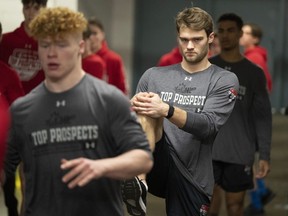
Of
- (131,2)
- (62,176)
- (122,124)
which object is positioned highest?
(122,124)

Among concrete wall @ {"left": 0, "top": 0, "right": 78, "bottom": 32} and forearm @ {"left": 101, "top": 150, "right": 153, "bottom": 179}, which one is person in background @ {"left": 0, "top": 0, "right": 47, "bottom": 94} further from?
forearm @ {"left": 101, "top": 150, "right": 153, "bottom": 179}

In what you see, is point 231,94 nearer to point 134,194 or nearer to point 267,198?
point 134,194

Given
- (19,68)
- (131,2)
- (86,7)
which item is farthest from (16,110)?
(131,2)

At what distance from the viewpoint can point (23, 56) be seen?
21.9 ft

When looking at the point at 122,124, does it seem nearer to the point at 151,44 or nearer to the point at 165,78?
the point at 165,78

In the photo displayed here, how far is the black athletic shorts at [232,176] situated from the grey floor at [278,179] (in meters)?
1.40

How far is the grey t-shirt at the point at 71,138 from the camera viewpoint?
144 inches

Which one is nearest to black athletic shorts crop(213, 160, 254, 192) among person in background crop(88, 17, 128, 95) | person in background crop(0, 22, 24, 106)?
person in background crop(0, 22, 24, 106)

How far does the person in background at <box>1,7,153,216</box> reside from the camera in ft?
12.0

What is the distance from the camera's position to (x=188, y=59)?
4965 millimetres

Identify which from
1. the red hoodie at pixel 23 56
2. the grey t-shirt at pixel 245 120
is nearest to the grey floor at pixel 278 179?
the red hoodie at pixel 23 56

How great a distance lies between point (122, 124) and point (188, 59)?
4.66 feet

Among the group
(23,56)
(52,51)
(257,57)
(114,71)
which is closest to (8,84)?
(23,56)

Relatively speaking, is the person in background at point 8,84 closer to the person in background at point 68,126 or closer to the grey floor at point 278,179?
the person in background at point 68,126
